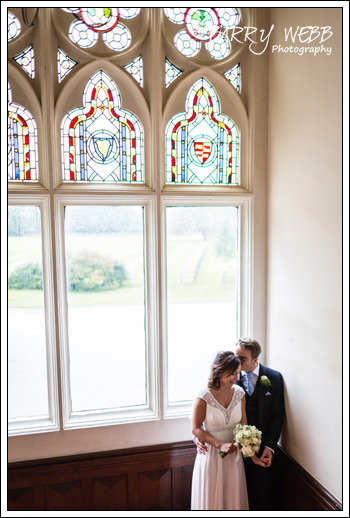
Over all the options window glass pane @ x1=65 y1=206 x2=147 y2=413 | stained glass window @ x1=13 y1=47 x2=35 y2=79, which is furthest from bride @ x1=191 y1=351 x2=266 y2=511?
stained glass window @ x1=13 y1=47 x2=35 y2=79

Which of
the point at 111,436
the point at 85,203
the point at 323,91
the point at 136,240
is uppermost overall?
the point at 323,91

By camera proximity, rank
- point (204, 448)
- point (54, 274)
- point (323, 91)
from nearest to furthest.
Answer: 1. point (323, 91)
2. point (204, 448)
3. point (54, 274)

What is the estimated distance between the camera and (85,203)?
2562 mm

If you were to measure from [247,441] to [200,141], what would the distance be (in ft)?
6.78

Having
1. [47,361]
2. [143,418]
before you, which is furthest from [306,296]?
[47,361]

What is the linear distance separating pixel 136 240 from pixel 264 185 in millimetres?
1078

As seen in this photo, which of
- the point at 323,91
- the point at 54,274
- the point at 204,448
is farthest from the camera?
the point at 54,274

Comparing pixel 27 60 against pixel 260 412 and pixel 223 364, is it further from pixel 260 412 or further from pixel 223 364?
pixel 260 412

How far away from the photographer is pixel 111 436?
2.62m

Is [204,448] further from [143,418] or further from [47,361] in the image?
[47,361]

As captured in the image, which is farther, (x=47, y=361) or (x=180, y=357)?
(x=180, y=357)

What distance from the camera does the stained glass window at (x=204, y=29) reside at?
8.54 ft

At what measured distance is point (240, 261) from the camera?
2.85 metres

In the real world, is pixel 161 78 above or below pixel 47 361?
above
